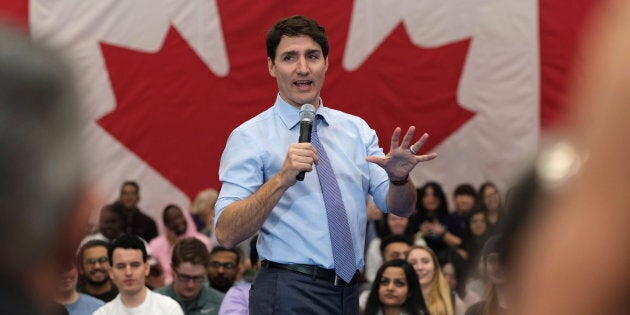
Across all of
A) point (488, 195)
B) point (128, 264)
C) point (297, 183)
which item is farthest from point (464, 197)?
point (297, 183)

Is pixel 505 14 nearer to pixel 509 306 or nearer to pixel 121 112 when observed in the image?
pixel 121 112

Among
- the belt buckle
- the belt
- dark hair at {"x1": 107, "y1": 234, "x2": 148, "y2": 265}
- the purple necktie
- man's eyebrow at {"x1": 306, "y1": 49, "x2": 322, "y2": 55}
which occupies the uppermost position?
man's eyebrow at {"x1": 306, "y1": 49, "x2": 322, "y2": 55}

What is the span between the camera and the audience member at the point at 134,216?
8742 millimetres

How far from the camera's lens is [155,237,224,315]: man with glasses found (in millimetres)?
6207

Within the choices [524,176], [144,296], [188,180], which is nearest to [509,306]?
[524,176]

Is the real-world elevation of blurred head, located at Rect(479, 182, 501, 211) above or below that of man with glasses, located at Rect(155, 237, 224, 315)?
above

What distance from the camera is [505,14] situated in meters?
9.95

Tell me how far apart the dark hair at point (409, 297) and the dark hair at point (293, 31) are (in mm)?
2376

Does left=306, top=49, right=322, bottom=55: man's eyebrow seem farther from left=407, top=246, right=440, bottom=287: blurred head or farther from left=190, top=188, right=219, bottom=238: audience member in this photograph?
left=190, top=188, right=219, bottom=238: audience member

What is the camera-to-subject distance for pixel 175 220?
8469 millimetres

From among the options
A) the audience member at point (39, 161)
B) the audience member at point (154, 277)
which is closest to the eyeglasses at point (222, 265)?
the audience member at point (154, 277)

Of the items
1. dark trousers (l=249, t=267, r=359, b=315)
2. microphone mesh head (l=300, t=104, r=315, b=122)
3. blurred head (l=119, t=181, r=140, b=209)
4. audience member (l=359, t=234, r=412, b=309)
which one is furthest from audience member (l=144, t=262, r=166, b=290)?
microphone mesh head (l=300, t=104, r=315, b=122)

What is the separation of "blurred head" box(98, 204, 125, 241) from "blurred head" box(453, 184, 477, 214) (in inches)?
111

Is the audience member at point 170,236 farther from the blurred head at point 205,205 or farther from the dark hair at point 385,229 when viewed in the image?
the dark hair at point 385,229
